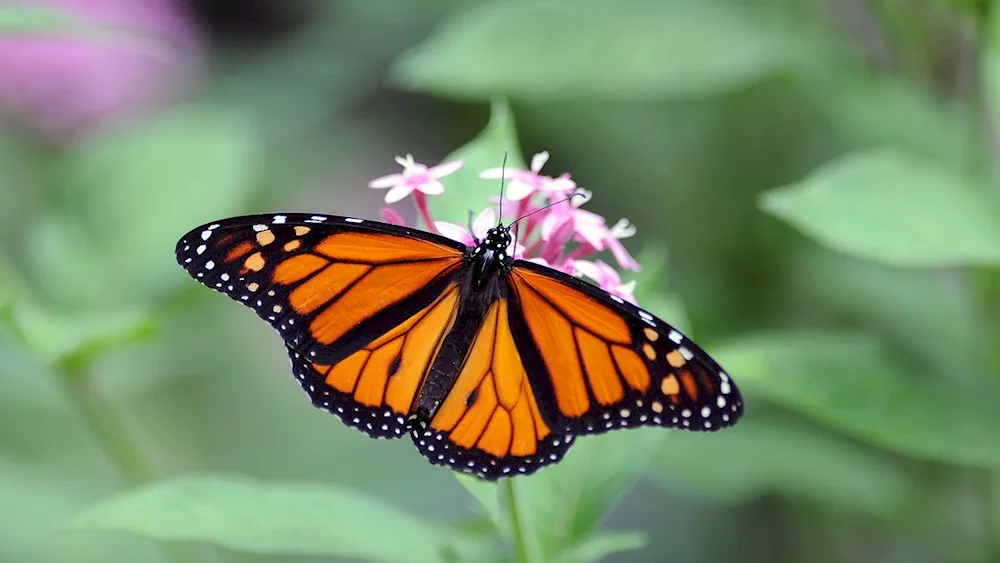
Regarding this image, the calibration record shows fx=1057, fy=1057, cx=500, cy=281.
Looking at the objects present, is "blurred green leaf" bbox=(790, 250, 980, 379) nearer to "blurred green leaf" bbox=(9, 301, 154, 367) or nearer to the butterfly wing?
the butterfly wing

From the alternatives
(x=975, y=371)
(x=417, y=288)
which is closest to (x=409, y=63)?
(x=417, y=288)

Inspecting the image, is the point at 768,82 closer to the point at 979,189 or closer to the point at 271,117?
the point at 979,189

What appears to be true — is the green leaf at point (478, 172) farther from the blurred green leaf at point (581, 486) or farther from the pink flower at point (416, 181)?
the blurred green leaf at point (581, 486)

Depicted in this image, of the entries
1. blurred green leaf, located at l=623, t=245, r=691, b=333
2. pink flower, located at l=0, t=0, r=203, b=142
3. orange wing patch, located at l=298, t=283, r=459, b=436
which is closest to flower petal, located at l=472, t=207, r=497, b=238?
orange wing patch, located at l=298, t=283, r=459, b=436

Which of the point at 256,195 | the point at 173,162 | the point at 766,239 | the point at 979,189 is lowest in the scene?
the point at 979,189

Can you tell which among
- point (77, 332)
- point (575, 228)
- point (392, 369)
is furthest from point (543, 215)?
point (77, 332)

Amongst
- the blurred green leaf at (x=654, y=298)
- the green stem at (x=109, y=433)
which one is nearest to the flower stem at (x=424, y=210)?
the blurred green leaf at (x=654, y=298)

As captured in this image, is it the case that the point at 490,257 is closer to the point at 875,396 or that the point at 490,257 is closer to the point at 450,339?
the point at 450,339
